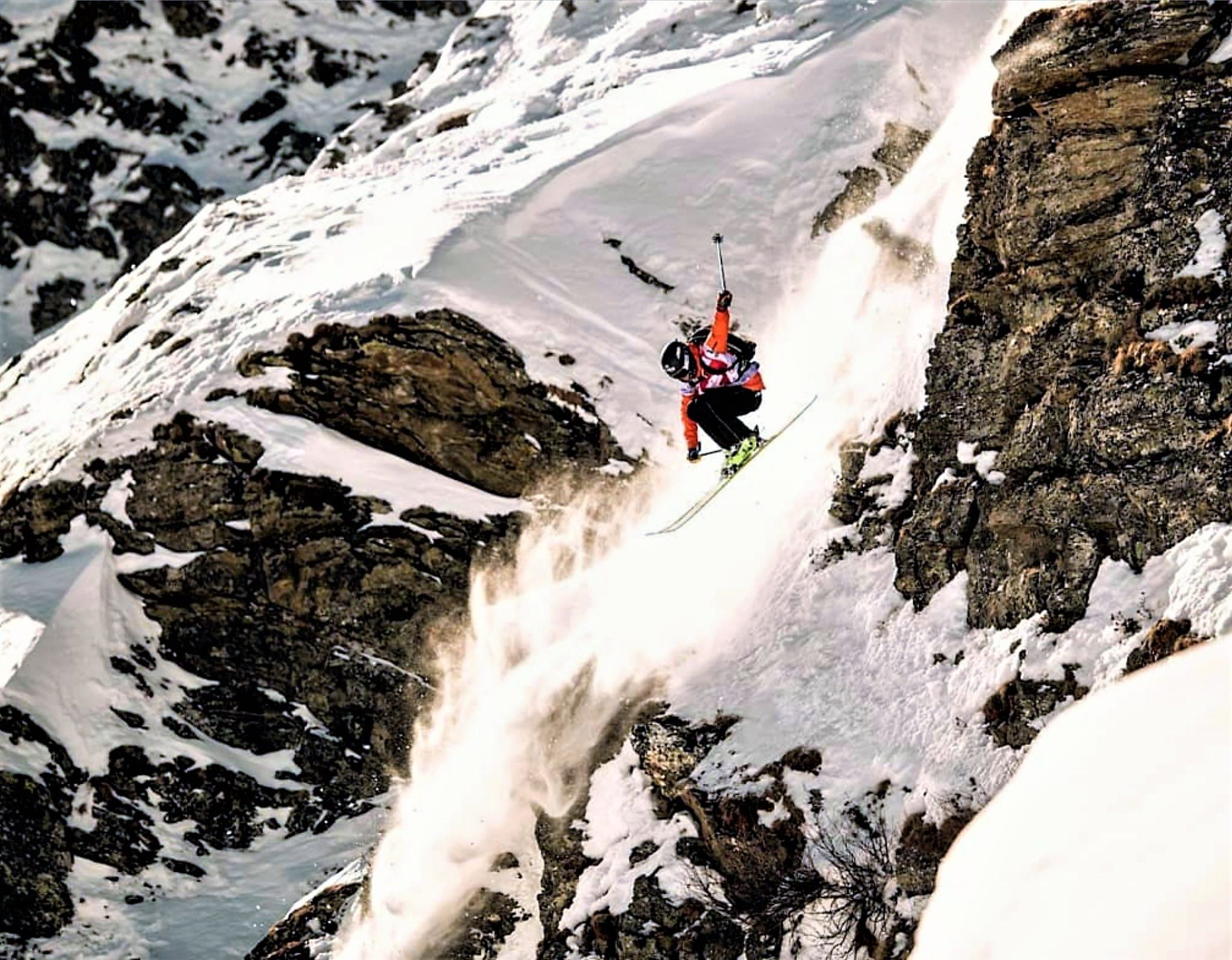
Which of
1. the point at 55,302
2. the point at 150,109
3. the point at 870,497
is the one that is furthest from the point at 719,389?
the point at 150,109

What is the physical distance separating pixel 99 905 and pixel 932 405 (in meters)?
20.3

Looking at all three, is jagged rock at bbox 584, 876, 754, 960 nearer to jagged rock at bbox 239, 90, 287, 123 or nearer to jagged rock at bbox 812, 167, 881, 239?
jagged rock at bbox 812, 167, 881, 239

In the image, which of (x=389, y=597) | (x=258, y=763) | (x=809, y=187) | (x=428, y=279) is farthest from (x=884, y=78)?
(x=258, y=763)

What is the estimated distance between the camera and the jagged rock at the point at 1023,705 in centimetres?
1312

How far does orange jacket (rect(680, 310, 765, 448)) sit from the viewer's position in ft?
49.2

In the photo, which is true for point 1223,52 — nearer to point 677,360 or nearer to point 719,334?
point 719,334

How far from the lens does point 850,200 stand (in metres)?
20.0

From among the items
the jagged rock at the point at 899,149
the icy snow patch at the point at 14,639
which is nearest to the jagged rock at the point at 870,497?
the jagged rock at the point at 899,149

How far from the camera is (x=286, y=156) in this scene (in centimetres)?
4141

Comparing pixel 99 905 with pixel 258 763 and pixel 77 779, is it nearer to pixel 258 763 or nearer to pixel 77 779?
pixel 77 779

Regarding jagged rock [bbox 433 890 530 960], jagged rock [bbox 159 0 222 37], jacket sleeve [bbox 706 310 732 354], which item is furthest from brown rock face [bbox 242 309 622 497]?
jagged rock [bbox 159 0 222 37]

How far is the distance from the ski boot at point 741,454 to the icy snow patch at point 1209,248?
613 centimetres

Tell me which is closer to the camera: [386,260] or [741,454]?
[741,454]

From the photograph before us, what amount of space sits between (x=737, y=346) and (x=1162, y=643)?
22.1 feet
